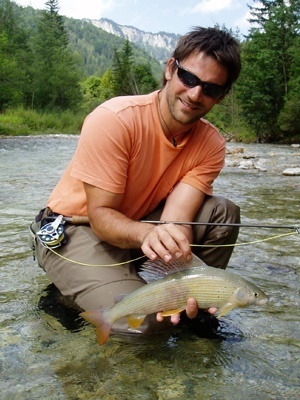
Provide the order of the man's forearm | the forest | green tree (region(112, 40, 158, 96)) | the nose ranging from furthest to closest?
green tree (region(112, 40, 158, 96)), the forest, the nose, the man's forearm

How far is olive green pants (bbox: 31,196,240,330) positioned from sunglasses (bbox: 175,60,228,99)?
0.78 m

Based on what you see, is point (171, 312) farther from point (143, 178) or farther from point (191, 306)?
point (143, 178)

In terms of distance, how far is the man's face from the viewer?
2.96 metres

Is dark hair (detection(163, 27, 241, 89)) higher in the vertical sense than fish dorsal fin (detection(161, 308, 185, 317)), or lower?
higher

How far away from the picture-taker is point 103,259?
2932mm

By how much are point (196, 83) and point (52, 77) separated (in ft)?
171

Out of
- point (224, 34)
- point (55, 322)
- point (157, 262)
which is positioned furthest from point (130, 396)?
point (224, 34)

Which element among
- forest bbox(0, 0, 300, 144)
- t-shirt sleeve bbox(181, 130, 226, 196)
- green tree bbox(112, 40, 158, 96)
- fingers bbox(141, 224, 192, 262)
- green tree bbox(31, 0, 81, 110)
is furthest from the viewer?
green tree bbox(112, 40, 158, 96)

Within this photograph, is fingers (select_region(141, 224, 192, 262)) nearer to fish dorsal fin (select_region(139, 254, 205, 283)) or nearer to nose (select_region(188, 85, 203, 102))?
fish dorsal fin (select_region(139, 254, 205, 283))

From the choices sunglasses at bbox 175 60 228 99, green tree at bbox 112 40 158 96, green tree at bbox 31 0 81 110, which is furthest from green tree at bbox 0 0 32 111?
sunglasses at bbox 175 60 228 99

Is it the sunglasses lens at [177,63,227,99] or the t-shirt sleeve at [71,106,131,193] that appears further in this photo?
the sunglasses lens at [177,63,227,99]

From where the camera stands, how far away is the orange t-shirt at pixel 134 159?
2791mm

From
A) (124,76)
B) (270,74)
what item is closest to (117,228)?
(270,74)

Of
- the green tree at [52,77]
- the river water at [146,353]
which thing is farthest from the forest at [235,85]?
the river water at [146,353]
